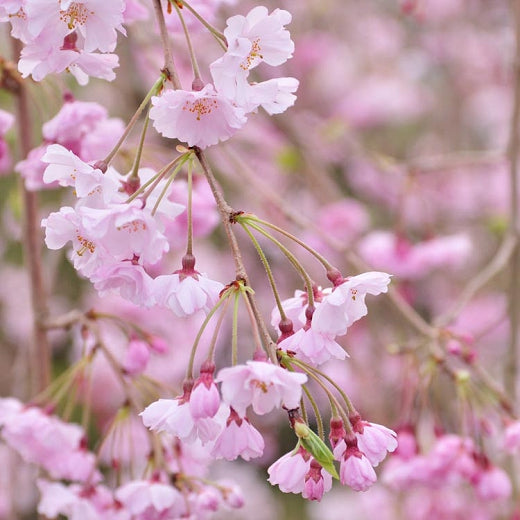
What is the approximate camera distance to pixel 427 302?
355 centimetres

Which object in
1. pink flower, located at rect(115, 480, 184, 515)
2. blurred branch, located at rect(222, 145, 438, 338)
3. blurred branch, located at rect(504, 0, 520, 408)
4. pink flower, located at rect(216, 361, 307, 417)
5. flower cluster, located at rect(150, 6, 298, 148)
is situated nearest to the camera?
pink flower, located at rect(216, 361, 307, 417)

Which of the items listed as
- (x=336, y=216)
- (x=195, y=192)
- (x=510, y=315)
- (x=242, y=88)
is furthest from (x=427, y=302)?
(x=242, y=88)

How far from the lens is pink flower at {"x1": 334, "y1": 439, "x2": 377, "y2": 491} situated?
81 centimetres

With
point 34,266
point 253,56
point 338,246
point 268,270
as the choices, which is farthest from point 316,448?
point 338,246

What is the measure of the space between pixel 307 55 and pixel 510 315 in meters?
Result: 2.47

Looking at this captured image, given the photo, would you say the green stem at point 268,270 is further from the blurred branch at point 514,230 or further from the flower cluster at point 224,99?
the blurred branch at point 514,230

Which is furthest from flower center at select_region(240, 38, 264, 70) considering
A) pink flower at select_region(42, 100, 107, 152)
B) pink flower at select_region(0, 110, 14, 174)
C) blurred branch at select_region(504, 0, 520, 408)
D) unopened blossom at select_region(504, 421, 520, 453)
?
blurred branch at select_region(504, 0, 520, 408)

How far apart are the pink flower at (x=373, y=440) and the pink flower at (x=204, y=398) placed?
0.16 m

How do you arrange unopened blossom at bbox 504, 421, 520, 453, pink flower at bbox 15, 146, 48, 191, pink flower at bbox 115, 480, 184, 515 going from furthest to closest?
unopened blossom at bbox 504, 421, 520, 453 → pink flower at bbox 15, 146, 48, 191 → pink flower at bbox 115, 480, 184, 515

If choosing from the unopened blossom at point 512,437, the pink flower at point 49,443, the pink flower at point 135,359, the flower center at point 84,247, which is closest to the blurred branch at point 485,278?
the unopened blossom at point 512,437

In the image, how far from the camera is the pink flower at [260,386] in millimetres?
731

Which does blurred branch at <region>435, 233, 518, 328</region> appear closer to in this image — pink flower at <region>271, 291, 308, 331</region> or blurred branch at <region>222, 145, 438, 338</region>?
blurred branch at <region>222, 145, 438, 338</region>

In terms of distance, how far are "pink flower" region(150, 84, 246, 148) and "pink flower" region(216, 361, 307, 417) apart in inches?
9.8

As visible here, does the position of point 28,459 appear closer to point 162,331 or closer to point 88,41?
point 88,41
